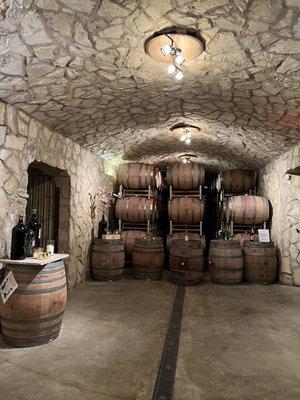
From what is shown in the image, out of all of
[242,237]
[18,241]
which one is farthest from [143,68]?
[242,237]

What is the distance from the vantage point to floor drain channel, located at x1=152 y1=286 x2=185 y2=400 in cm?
217

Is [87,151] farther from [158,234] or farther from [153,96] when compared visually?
[158,234]

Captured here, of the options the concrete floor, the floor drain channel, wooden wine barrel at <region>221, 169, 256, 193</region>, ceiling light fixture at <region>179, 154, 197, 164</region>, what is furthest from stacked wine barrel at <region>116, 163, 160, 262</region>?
the floor drain channel

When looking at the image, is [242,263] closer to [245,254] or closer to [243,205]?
[245,254]

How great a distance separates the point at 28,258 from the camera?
322cm

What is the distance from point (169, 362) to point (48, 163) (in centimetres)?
300

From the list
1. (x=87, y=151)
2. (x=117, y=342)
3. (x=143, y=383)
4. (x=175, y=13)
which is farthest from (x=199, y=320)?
(x=87, y=151)

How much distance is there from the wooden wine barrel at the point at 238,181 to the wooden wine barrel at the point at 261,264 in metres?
2.24

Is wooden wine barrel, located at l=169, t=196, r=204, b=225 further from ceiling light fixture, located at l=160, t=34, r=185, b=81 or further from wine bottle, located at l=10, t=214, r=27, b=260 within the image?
ceiling light fixture, located at l=160, t=34, r=185, b=81

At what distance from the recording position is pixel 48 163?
169 inches

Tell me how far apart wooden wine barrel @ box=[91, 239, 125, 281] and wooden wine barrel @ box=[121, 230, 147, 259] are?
3.02 feet

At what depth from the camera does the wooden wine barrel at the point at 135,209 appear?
680cm

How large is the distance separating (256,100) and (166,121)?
1.63 metres

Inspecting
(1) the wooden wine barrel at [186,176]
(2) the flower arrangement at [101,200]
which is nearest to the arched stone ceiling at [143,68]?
(2) the flower arrangement at [101,200]
